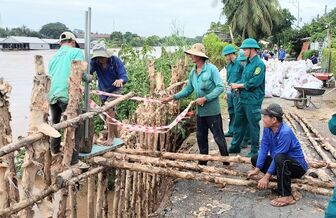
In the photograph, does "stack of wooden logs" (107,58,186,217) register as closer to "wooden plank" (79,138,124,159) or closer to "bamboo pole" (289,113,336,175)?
"wooden plank" (79,138,124,159)

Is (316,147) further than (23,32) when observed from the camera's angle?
No

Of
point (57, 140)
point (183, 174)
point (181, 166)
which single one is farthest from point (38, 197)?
point (181, 166)

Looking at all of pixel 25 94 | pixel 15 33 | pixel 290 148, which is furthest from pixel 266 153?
pixel 15 33

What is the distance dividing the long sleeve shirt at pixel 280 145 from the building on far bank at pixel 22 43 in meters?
46.8

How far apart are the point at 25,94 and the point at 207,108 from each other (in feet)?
53.1

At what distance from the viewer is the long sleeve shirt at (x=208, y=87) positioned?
4652 millimetres

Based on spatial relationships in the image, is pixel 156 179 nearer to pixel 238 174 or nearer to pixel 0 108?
pixel 238 174

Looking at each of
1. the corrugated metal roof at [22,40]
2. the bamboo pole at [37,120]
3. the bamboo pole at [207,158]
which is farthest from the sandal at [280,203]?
the corrugated metal roof at [22,40]

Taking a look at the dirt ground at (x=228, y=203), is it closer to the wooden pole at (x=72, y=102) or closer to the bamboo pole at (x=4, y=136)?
the wooden pole at (x=72, y=102)

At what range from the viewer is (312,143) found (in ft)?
21.8

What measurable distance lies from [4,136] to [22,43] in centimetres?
4842

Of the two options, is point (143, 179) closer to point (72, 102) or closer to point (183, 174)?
point (183, 174)

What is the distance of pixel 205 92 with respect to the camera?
4781 mm

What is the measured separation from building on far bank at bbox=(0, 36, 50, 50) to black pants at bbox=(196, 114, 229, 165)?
45.8 meters
